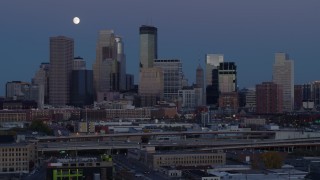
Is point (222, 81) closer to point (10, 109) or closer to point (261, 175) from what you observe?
point (10, 109)

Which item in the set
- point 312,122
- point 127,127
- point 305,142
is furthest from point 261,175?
point 312,122

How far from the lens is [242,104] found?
92.1 metres

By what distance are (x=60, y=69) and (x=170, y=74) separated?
47.5 ft

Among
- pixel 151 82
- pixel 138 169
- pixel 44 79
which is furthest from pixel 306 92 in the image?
pixel 138 169

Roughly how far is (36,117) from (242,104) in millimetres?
34774

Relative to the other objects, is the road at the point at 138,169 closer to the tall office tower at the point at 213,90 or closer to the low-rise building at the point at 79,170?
the low-rise building at the point at 79,170

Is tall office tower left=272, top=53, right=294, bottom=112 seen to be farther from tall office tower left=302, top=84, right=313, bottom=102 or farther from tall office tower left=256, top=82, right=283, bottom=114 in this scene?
tall office tower left=256, top=82, right=283, bottom=114

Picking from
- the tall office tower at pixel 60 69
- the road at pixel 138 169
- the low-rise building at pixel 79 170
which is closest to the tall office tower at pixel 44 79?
the tall office tower at pixel 60 69

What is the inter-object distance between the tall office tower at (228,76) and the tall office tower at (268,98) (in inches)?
723

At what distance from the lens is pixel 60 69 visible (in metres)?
79.8

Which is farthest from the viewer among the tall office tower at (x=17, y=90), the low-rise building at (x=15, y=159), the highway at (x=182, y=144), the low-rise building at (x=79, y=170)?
the tall office tower at (x=17, y=90)

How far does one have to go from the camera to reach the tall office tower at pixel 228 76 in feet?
305

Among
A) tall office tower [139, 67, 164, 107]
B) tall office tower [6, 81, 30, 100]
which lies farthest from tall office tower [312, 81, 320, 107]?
tall office tower [6, 81, 30, 100]

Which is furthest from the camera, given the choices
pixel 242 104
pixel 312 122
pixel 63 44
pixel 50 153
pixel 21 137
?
pixel 242 104
